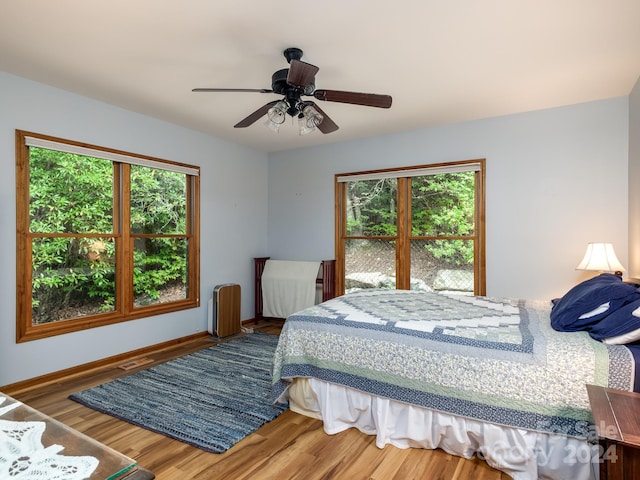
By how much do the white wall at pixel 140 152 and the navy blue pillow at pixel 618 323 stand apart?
3.99 m

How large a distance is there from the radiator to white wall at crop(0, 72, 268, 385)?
0.16 m

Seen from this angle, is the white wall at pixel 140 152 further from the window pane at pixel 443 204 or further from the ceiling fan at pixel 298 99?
the window pane at pixel 443 204

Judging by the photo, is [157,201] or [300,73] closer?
[300,73]

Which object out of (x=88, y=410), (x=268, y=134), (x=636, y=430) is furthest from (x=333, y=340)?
(x=268, y=134)

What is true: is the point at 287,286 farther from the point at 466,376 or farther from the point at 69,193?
the point at 466,376

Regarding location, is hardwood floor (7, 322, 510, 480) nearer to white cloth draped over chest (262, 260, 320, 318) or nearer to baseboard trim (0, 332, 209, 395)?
baseboard trim (0, 332, 209, 395)

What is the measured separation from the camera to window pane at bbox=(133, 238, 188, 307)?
406 cm

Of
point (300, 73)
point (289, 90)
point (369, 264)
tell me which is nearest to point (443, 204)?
point (369, 264)

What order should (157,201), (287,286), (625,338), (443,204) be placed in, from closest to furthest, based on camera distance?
(625,338), (157,201), (443,204), (287,286)

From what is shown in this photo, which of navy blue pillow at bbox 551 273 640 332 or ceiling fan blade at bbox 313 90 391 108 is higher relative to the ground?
ceiling fan blade at bbox 313 90 391 108

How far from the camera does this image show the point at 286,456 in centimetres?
216

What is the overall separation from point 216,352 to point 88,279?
146cm

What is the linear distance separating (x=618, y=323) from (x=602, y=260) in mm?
1525

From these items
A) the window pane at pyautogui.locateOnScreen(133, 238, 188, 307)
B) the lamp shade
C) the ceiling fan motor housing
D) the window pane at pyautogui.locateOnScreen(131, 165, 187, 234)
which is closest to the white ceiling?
the ceiling fan motor housing
